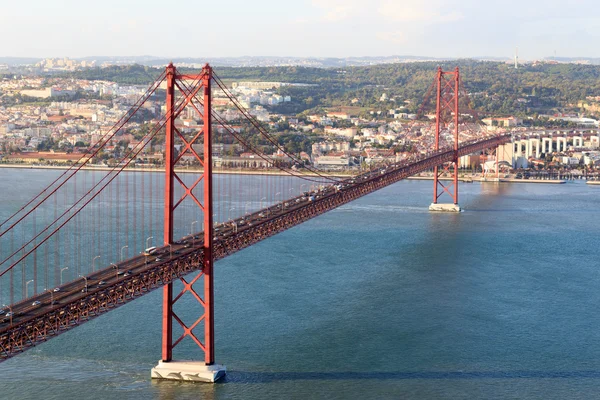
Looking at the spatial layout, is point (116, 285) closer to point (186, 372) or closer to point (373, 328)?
point (186, 372)

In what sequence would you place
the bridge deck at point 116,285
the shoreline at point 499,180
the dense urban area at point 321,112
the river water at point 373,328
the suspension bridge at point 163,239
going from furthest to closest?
the dense urban area at point 321,112 → the shoreline at point 499,180 → the river water at point 373,328 → the suspension bridge at point 163,239 → the bridge deck at point 116,285

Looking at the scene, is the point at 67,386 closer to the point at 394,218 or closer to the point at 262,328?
the point at 262,328

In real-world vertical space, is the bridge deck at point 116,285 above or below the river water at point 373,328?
above

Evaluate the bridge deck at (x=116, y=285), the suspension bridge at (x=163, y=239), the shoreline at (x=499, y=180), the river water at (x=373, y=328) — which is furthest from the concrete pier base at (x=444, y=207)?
the bridge deck at (x=116, y=285)

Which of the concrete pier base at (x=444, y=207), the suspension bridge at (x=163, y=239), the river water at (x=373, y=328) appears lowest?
the river water at (x=373, y=328)

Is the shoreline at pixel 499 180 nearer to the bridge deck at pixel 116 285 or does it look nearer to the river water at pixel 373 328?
the river water at pixel 373 328

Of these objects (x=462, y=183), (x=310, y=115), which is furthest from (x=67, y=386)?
(x=310, y=115)

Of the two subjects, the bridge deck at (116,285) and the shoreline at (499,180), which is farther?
the shoreline at (499,180)
